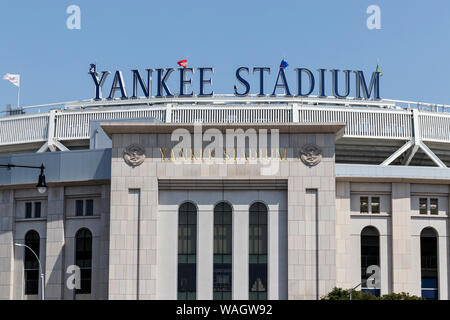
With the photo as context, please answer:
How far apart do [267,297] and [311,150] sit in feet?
37.6

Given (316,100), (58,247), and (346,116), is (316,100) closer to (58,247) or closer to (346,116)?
Result: (346,116)

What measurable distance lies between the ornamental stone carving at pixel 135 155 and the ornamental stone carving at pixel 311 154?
12069mm

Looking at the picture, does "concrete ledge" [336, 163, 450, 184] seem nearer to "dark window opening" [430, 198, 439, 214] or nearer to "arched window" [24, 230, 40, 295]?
"dark window opening" [430, 198, 439, 214]

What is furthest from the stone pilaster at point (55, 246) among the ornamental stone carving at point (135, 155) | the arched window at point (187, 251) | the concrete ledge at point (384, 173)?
the concrete ledge at point (384, 173)

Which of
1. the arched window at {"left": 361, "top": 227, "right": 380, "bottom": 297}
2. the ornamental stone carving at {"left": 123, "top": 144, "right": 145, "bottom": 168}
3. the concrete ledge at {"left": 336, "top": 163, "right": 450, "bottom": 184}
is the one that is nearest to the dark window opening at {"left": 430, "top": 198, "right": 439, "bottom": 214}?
the concrete ledge at {"left": 336, "top": 163, "right": 450, "bottom": 184}

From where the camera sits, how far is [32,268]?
66375mm

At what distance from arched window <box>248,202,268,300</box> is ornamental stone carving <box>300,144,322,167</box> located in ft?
15.4

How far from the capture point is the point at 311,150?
59062 millimetres

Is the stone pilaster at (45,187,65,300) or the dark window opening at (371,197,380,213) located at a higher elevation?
the dark window opening at (371,197,380,213)

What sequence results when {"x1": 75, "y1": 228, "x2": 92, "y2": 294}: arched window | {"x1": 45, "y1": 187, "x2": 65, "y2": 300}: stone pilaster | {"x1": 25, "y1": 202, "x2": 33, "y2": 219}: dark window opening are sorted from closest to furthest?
{"x1": 45, "y1": 187, "x2": 65, "y2": 300}: stone pilaster < {"x1": 75, "y1": 228, "x2": 92, "y2": 294}: arched window < {"x1": 25, "y1": 202, "x2": 33, "y2": 219}: dark window opening

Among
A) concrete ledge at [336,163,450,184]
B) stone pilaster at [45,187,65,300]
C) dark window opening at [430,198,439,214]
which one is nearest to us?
concrete ledge at [336,163,450,184]

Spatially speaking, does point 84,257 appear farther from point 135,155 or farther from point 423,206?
point 423,206

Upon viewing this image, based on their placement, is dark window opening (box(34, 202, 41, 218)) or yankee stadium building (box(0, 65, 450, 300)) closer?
yankee stadium building (box(0, 65, 450, 300))

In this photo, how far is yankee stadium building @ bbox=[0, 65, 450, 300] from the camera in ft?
193
